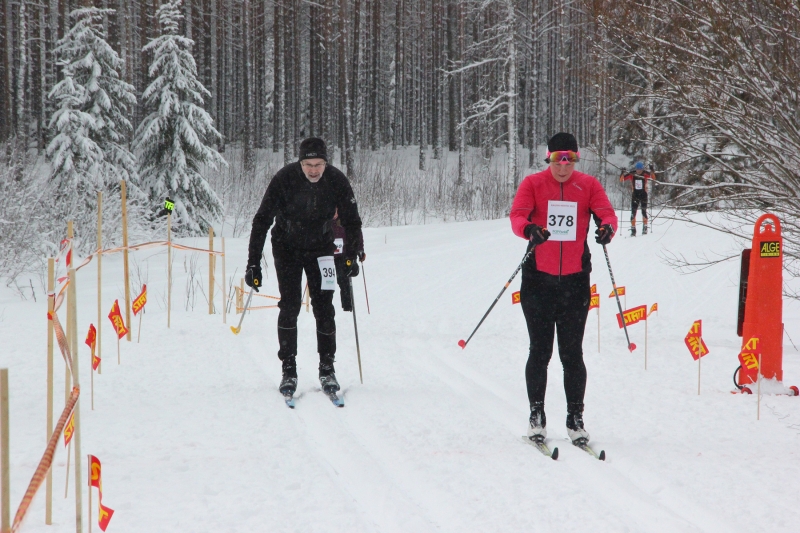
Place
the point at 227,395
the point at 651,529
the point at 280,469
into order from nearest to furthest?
1. the point at 651,529
2. the point at 280,469
3. the point at 227,395

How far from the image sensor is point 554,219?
3.91 metres

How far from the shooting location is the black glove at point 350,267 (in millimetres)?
5061

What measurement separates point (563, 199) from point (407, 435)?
1702 millimetres

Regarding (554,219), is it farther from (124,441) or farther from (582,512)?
(124,441)

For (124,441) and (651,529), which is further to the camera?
(124,441)

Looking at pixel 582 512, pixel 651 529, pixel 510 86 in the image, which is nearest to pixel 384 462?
pixel 582 512

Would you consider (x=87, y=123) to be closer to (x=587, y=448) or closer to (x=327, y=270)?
(x=327, y=270)

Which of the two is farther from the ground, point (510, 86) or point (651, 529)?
point (510, 86)

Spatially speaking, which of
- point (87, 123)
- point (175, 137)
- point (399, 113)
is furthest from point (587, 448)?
point (399, 113)

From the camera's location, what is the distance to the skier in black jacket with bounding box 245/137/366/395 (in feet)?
15.8

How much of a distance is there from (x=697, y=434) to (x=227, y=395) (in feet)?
10.2

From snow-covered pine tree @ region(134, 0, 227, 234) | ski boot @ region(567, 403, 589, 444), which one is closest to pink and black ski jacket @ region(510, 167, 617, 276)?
ski boot @ region(567, 403, 589, 444)

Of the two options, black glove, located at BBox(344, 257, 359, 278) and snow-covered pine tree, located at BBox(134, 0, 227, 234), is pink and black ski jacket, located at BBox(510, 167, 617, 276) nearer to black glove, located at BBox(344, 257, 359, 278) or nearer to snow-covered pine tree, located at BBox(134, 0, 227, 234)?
black glove, located at BBox(344, 257, 359, 278)

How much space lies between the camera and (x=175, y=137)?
15672 mm
